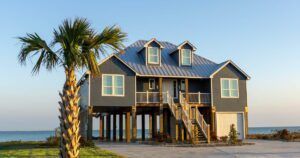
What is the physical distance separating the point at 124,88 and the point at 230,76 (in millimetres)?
9734

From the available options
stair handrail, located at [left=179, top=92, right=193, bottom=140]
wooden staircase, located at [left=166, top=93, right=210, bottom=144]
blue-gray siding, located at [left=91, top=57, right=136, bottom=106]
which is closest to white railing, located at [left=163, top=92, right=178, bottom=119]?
wooden staircase, located at [left=166, top=93, right=210, bottom=144]

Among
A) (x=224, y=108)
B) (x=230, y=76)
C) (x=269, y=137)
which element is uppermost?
(x=230, y=76)

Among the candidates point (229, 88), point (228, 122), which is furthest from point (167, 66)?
point (228, 122)

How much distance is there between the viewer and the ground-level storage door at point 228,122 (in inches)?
1302

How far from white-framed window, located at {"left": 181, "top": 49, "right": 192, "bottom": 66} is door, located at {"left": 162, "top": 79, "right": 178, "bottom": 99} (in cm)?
186

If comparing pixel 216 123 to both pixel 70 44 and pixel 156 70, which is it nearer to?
pixel 156 70

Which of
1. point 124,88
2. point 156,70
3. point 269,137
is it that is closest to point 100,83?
point 124,88

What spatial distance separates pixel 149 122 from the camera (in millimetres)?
40969

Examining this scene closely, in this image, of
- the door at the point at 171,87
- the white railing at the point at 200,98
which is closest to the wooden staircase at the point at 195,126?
the white railing at the point at 200,98

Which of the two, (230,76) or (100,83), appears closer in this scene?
(100,83)

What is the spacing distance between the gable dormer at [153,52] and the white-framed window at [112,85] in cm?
360

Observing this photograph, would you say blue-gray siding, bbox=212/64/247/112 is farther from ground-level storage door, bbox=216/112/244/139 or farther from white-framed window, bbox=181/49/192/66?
white-framed window, bbox=181/49/192/66

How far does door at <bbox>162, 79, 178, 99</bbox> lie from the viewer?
33812 millimetres

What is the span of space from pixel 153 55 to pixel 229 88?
722cm
